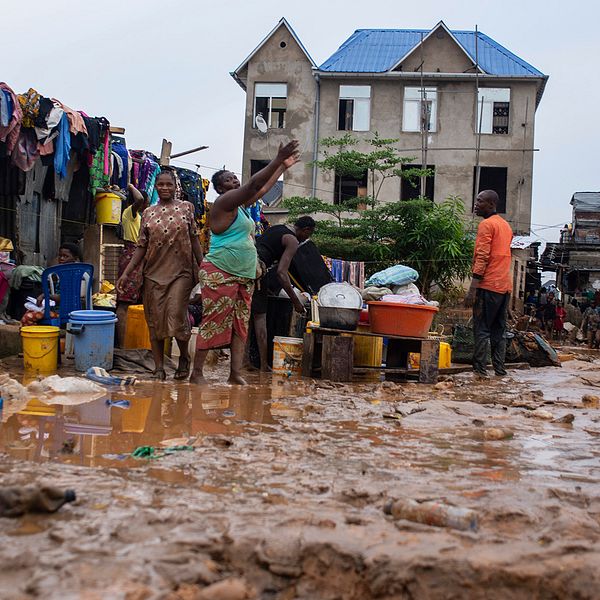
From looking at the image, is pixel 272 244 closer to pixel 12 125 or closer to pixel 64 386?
pixel 64 386

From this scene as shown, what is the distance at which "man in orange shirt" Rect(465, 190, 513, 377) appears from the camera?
8102 mm

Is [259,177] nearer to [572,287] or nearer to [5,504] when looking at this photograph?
[5,504]

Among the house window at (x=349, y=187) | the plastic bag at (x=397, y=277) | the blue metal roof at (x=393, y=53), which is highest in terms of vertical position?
the blue metal roof at (x=393, y=53)

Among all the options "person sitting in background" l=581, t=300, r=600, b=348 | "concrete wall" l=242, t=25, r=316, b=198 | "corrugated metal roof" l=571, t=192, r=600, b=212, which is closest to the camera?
"person sitting in background" l=581, t=300, r=600, b=348

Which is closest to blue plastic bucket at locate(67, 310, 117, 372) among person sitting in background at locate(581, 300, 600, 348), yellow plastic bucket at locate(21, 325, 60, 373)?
yellow plastic bucket at locate(21, 325, 60, 373)

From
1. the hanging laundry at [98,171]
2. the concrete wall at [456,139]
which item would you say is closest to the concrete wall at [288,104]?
the concrete wall at [456,139]

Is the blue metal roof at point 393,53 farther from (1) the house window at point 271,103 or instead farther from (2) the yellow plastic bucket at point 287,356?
(2) the yellow plastic bucket at point 287,356

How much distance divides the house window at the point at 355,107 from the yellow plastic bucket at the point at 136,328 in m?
25.0

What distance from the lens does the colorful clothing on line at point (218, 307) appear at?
242 inches

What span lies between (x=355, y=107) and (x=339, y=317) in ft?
84.2

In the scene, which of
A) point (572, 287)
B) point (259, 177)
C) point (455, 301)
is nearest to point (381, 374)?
point (259, 177)

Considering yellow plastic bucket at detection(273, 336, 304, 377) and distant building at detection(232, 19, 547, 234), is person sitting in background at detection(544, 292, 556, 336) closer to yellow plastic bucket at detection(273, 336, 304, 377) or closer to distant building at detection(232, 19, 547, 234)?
distant building at detection(232, 19, 547, 234)

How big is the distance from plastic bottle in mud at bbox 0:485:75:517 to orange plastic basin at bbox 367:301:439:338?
511cm

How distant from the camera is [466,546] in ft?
7.33
